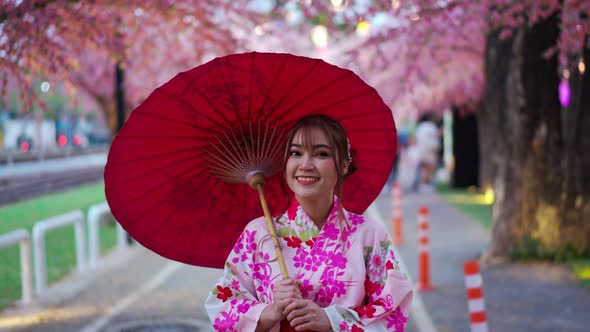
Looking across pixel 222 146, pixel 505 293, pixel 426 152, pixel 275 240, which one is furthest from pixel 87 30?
pixel 426 152

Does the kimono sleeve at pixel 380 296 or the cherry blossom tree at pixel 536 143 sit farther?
the cherry blossom tree at pixel 536 143

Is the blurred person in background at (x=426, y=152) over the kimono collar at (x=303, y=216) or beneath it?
beneath

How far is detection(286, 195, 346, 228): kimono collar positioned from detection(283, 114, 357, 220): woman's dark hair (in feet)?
0.10

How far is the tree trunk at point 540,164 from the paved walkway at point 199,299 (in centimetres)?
54

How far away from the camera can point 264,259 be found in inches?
127

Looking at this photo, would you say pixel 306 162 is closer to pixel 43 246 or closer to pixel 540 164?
pixel 43 246

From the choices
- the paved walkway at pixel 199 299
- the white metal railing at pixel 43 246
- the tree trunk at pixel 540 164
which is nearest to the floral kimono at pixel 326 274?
the paved walkway at pixel 199 299

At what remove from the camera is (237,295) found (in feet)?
10.5

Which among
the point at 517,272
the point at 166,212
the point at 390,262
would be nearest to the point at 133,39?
the point at 517,272

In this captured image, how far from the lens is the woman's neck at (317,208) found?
10.6 ft

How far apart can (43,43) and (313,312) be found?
5.51 m

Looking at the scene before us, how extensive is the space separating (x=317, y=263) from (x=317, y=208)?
241 millimetres

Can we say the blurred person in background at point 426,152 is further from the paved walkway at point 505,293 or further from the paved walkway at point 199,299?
the paved walkway at point 199,299

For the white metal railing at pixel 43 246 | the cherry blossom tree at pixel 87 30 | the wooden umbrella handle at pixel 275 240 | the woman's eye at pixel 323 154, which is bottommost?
the white metal railing at pixel 43 246
